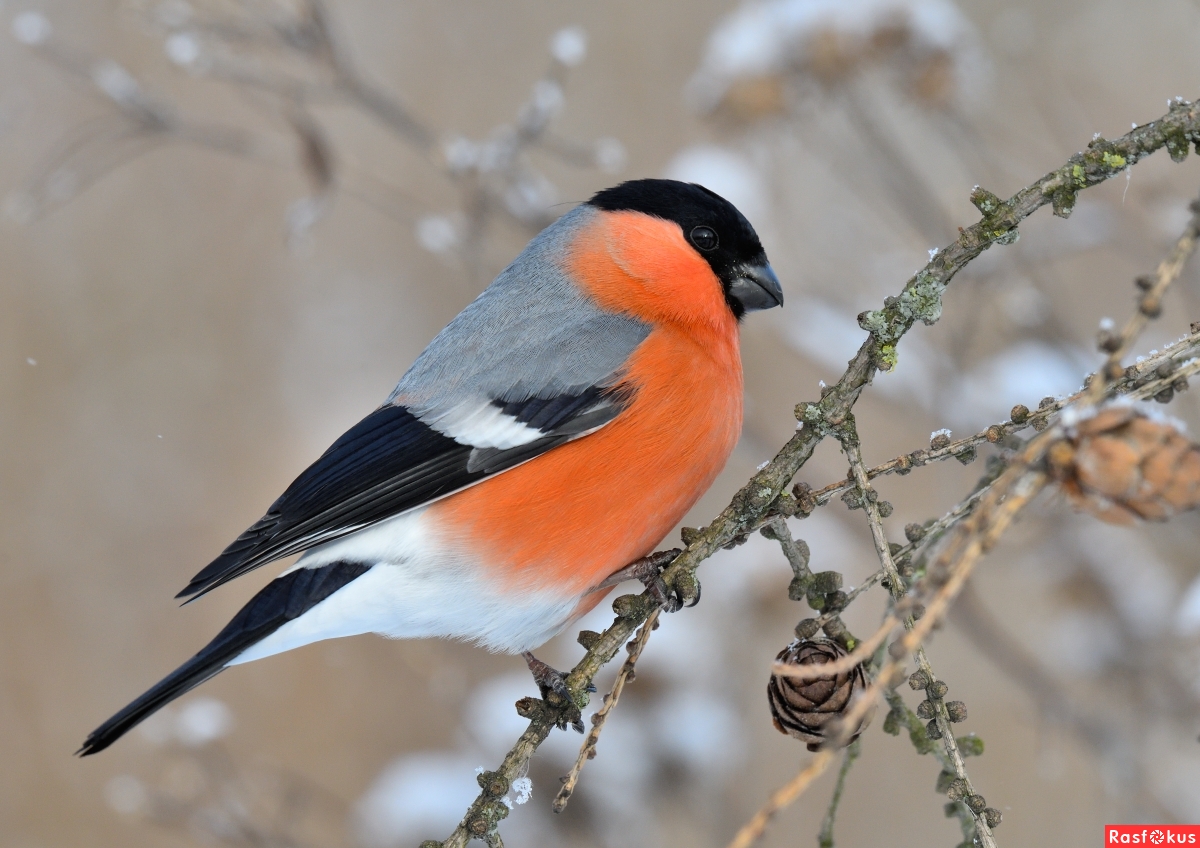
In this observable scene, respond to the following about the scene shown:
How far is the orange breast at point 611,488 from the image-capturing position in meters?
2.01

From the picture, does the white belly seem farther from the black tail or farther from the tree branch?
the tree branch

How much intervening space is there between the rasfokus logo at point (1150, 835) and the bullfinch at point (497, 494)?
0.96m

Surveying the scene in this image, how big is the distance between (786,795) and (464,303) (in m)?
3.76

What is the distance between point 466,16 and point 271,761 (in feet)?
11.0

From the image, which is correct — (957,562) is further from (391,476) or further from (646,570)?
(391,476)

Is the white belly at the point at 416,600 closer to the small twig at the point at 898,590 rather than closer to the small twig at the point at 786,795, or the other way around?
the small twig at the point at 898,590

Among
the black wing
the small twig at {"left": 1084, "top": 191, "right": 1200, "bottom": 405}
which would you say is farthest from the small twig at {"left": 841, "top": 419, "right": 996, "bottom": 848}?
the black wing

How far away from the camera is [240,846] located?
7.72 feet

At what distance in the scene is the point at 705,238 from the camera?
2.43 metres

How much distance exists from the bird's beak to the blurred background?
283mm

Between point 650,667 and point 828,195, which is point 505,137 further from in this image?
point 828,195

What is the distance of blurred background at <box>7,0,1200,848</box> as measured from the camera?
2287 millimetres

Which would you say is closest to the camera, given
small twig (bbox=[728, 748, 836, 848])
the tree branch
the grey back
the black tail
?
small twig (bbox=[728, 748, 836, 848])

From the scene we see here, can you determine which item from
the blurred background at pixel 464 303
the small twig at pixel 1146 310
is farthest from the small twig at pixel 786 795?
the blurred background at pixel 464 303
